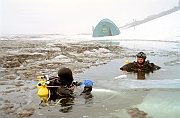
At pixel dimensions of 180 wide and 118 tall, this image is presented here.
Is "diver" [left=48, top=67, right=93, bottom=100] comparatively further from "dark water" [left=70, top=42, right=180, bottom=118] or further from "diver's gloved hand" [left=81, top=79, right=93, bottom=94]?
"dark water" [left=70, top=42, right=180, bottom=118]

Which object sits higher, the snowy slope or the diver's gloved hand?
the snowy slope

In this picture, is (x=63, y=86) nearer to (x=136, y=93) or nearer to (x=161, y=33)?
(x=136, y=93)

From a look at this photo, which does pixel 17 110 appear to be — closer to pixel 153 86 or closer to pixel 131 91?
pixel 131 91

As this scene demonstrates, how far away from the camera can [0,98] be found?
5.69 meters

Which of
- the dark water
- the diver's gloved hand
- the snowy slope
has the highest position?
the snowy slope

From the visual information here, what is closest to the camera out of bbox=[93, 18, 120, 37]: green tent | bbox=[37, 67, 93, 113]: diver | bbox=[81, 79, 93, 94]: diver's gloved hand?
bbox=[37, 67, 93, 113]: diver

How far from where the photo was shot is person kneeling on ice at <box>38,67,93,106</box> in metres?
5.57

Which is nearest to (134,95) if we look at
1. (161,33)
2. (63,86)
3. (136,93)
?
(136,93)

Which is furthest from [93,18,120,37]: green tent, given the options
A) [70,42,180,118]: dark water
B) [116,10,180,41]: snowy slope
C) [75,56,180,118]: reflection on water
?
[70,42,180,118]: dark water

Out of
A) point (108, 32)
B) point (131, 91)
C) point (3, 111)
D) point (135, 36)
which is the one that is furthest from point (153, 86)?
point (108, 32)

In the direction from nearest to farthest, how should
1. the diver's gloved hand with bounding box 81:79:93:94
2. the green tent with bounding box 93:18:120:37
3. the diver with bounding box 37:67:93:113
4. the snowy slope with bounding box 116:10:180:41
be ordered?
the diver with bounding box 37:67:93:113 → the diver's gloved hand with bounding box 81:79:93:94 → the snowy slope with bounding box 116:10:180:41 → the green tent with bounding box 93:18:120:37

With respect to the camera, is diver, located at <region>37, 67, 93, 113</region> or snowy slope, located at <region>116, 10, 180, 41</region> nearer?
diver, located at <region>37, 67, 93, 113</region>

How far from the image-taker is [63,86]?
18.8 ft

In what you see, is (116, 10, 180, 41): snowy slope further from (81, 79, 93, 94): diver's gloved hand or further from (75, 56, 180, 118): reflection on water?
(81, 79, 93, 94): diver's gloved hand
